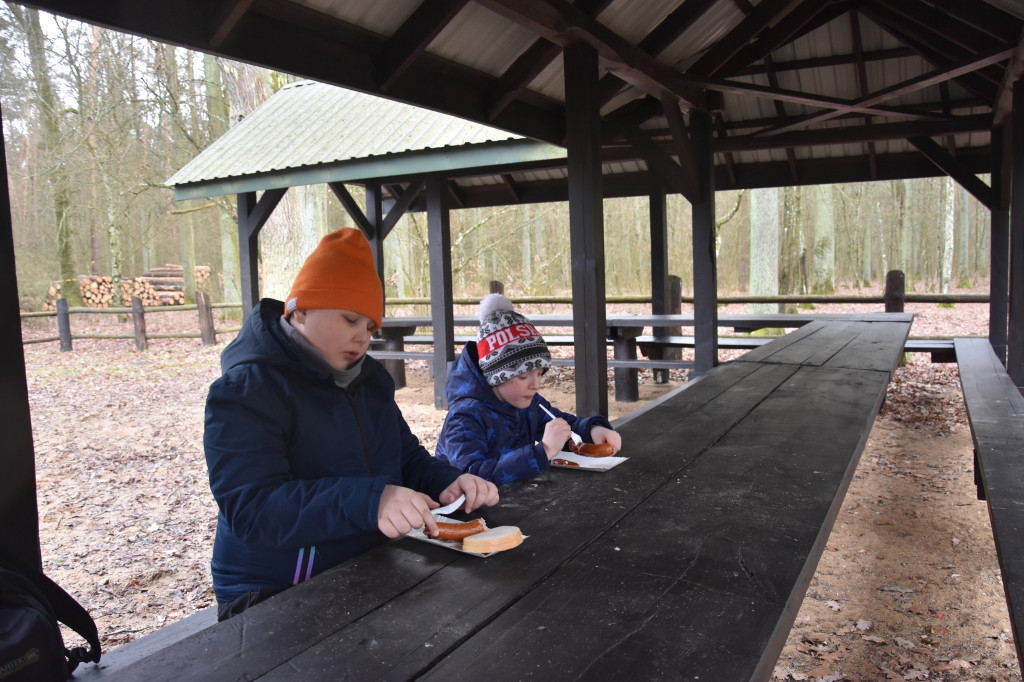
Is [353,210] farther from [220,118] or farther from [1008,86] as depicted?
[220,118]

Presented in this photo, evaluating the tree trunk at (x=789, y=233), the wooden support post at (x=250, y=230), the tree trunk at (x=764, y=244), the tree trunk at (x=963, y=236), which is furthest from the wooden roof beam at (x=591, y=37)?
the tree trunk at (x=963, y=236)

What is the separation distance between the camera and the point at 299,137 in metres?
9.36

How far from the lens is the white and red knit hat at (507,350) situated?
96.5 inches

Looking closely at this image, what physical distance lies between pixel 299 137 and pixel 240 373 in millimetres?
8412

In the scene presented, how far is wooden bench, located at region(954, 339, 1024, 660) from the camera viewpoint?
195 centimetres

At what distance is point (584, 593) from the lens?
1417mm

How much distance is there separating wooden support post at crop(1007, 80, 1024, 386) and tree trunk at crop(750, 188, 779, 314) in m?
8.77

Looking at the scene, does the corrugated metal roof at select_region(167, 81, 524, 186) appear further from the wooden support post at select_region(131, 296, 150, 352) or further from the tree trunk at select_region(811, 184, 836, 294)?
the tree trunk at select_region(811, 184, 836, 294)

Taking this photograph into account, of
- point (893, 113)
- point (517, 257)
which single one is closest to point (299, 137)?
point (893, 113)

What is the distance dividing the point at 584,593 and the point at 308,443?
78 cm

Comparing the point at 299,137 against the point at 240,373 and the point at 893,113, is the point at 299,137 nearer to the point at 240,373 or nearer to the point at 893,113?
the point at 893,113

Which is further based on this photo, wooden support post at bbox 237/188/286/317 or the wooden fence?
the wooden fence

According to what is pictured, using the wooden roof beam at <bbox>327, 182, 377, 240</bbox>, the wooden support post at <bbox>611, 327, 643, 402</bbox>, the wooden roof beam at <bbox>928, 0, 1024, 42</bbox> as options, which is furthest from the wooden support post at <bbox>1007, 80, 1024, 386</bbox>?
the wooden roof beam at <bbox>327, 182, 377, 240</bbox>

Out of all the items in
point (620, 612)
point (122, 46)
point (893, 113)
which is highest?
point (122, 46)
